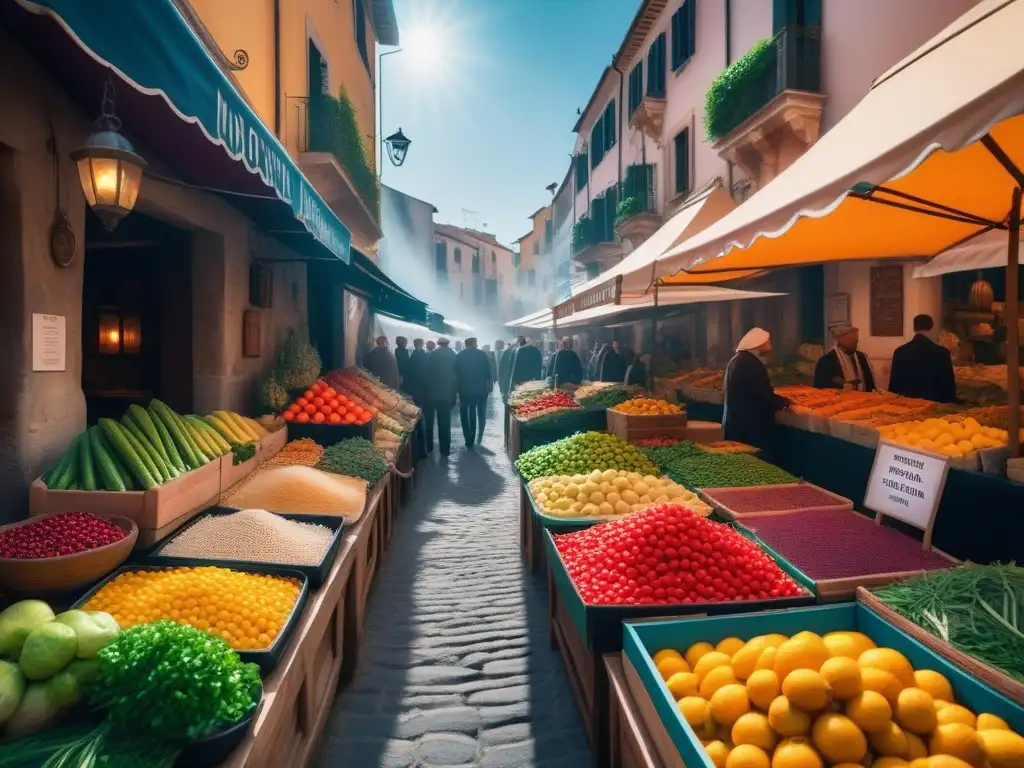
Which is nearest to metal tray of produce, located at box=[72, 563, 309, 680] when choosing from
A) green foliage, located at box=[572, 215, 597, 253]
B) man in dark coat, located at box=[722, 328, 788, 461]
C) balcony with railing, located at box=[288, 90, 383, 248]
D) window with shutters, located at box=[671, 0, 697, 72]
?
man in dark coat, located at box=[722, 328, 788, 461]

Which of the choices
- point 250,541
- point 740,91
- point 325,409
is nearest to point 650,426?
point 325,409

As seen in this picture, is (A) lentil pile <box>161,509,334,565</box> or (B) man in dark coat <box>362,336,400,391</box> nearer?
(A) lentil pile <box>161,509,334,565</box>

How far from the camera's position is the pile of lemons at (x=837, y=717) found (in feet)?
5.46

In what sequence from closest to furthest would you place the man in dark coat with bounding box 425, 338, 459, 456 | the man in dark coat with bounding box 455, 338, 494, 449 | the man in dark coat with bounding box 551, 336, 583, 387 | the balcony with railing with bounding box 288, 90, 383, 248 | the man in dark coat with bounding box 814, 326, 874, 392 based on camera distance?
the man in dark coat with bounding box 814, 326, 874, 392 < the balcony with railing with bounding box 288, 90, 383, 248 < the man in dark coat with bounding box 425, 338, 459, 456 < the man in dark coat with bounding box 455, 338, 494, 449 < the man in dark coat with bounding box 551, 336, 583, 387

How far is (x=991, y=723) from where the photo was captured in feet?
5.74

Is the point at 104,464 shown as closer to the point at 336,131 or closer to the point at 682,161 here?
the point at 336,131

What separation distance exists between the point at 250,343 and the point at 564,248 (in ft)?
105

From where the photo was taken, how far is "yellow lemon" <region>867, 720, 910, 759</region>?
5.55ft

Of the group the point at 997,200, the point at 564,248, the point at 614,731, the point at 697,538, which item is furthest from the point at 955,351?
the point at 564,248

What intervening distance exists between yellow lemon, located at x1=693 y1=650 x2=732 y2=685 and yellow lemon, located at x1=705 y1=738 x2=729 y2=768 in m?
0.29

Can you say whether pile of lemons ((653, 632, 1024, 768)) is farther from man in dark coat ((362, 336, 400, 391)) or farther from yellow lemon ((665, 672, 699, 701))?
man in dark coat ((362, 336, 400, 391))

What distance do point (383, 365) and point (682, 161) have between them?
10.0m

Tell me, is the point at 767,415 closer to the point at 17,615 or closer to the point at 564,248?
the point at 17,615

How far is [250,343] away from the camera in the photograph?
6555 mm
